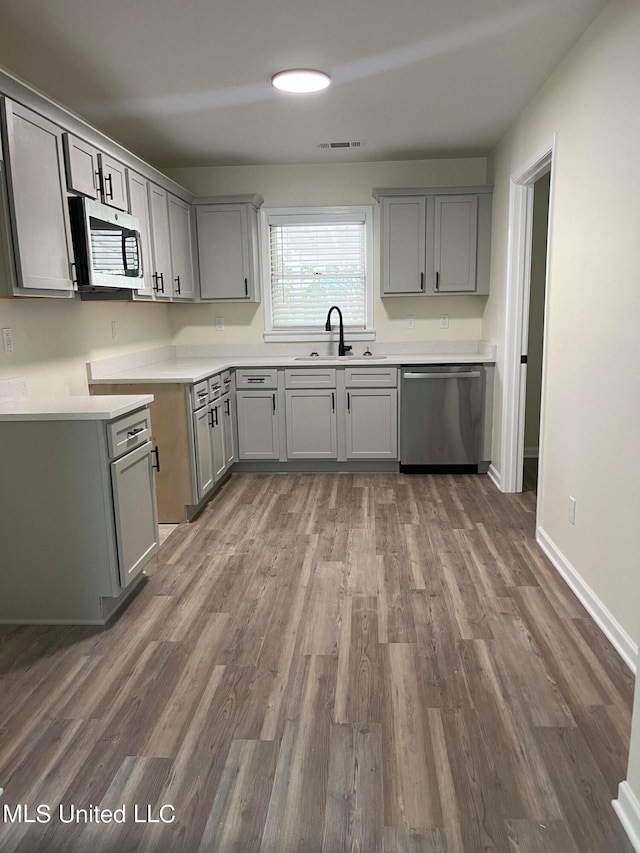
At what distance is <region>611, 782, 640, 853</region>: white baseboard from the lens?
155 centimetres

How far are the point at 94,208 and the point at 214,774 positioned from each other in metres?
2.65

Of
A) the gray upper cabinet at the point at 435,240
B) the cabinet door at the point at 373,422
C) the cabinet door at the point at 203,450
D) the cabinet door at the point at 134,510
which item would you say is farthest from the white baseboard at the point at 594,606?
the gray upper cabinet at the point at 435,240

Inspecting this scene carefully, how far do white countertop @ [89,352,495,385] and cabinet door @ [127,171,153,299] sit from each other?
1.73 ft

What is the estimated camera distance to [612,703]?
2.11 m

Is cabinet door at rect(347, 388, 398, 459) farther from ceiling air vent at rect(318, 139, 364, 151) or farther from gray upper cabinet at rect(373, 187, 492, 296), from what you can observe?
ceiling air vent at rect(318, 139, 364, 151)

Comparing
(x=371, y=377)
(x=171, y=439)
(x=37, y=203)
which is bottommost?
(x=171, y=439)

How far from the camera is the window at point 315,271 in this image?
556cm

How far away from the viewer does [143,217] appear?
4.14m

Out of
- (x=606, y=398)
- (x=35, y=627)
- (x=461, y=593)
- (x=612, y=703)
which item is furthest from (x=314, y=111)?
(x=612, y=703)

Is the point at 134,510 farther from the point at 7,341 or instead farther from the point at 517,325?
the point at 517,325

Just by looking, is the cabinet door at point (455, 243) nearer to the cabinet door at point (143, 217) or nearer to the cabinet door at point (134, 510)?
the cabinet door at point (143, 217)

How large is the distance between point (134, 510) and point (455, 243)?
3556 mm

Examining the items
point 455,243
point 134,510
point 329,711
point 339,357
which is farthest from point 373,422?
point 329,711

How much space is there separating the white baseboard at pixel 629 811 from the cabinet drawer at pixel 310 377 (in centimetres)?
378
